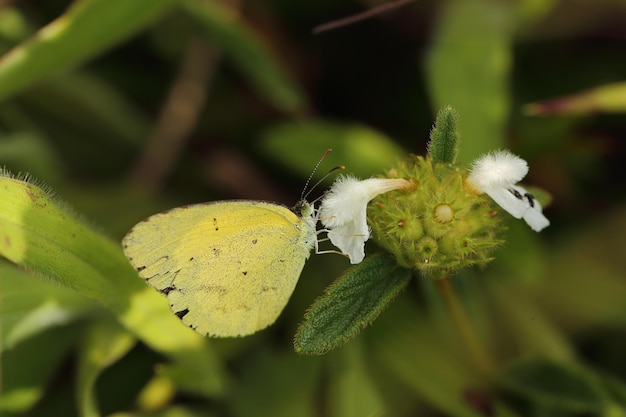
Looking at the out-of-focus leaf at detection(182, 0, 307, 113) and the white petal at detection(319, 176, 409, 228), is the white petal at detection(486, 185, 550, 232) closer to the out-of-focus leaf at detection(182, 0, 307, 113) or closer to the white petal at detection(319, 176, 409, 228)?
the white petal at detection(319, 176, 409, 228)

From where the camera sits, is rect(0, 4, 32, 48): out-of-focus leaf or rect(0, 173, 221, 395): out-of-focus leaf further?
rect(0, 4, 32, 48): out-of-focus leaf

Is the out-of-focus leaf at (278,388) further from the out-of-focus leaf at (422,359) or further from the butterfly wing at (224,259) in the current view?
the butterfly wing at (224,259)

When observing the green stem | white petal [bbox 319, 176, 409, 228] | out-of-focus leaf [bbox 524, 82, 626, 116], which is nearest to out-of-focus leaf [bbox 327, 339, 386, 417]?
the green stem

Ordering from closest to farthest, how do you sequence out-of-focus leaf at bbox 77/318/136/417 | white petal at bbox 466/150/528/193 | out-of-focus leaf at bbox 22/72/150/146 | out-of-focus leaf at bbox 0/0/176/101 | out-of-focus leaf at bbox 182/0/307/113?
1. white petal at bbox 466/150/528/193
2. out-of-focus leaf at bbox 77/318/136/417
3. out-of-focus leaf at bbox 0/0/176/101
4. out-of-focus leaf at bbox 182/0/307/113
5. out-of-focus leaf at bbox 22/72/150/146

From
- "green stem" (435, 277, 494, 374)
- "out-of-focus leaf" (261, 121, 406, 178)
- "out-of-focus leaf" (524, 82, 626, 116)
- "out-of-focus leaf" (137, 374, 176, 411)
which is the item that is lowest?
"out-of-focus leaf" (137, 374, 176, 411)

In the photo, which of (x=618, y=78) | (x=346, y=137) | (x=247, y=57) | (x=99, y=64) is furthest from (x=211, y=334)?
(x=618, y=78)

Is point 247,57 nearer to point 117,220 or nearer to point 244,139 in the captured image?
point 244,139
